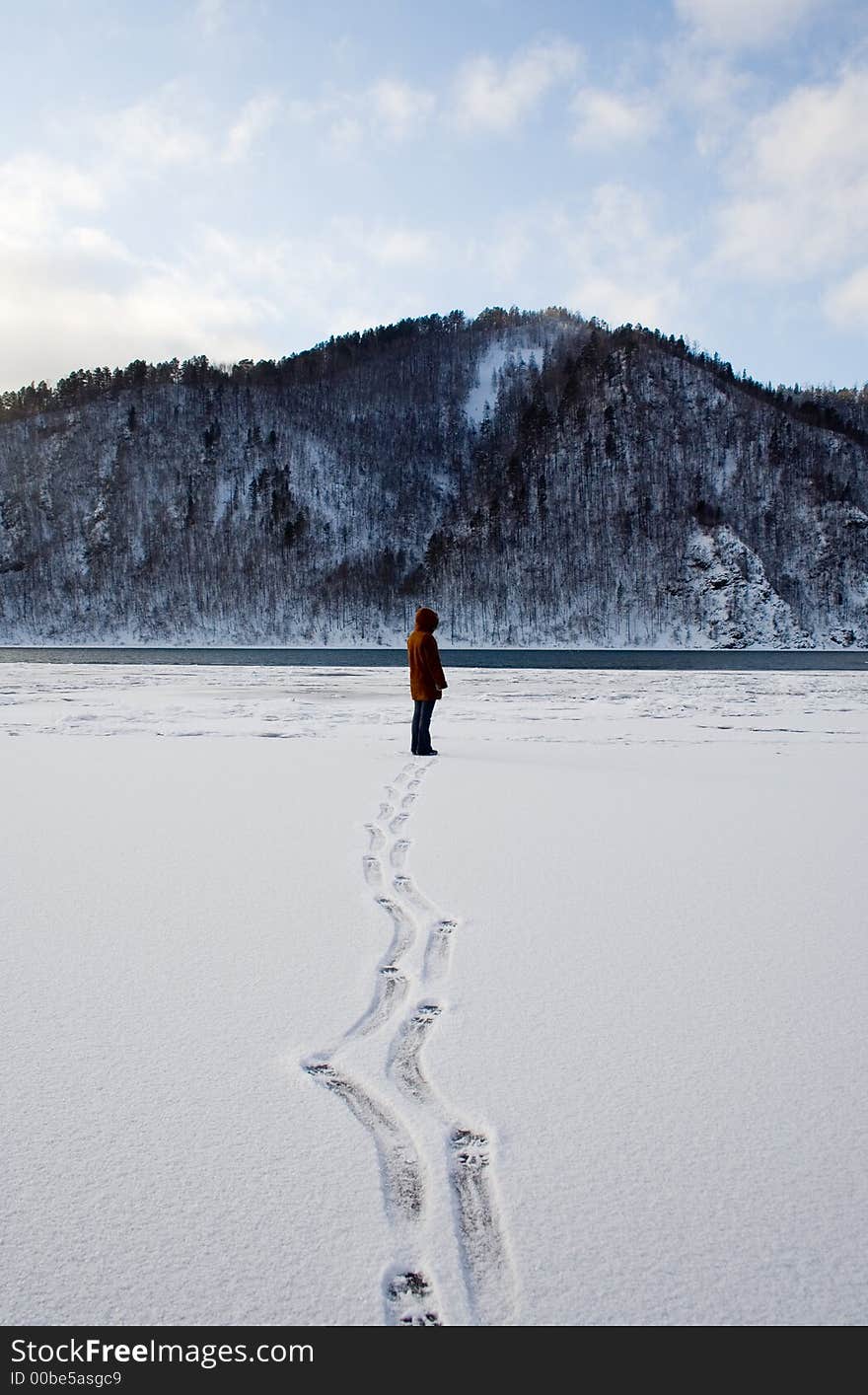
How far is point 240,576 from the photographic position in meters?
115

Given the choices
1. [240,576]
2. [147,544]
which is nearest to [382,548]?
[240,576]

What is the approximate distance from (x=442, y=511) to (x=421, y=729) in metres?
123

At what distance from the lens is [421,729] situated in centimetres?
1123

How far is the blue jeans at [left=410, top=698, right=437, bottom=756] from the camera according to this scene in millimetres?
11234

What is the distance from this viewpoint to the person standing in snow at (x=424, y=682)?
442 inches

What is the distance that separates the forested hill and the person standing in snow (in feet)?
285

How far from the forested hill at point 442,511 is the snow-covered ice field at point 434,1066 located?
303 feet

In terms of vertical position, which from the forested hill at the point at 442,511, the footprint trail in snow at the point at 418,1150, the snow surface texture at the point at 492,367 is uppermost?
the snow surface texture at the point at 492,367

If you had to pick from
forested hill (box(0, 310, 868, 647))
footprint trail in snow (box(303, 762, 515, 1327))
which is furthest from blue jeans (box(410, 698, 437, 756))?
forested hill (box(0, 310, 868, 647))

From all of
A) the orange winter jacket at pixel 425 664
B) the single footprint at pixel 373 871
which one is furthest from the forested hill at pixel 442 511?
the single footprint at pixel 373 871

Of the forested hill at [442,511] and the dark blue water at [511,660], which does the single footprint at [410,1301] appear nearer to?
the dark blue water at [511,660]

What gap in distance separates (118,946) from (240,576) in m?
115

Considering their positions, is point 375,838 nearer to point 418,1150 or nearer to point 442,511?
point 418,1150

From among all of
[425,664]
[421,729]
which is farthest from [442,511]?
[421,729]
